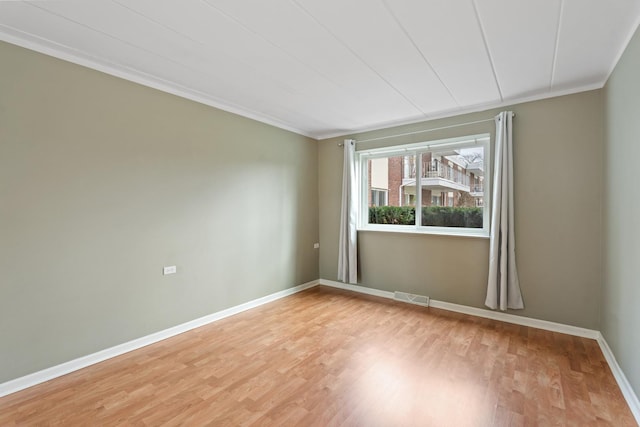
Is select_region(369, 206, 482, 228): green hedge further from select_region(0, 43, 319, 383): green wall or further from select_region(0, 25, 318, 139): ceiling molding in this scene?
select_region(0, 25, 318, 139): ceiling molding

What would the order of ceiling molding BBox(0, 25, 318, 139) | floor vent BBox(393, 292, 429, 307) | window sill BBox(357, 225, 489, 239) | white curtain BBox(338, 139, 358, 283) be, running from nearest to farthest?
1. ceiling molding BBox(0, 25, 318, 139)
2. window sill BBox(357, 225, 489, 239)
3. floor vent BBox(393, 292, 429, 307)
4. white curtain BBox(338, 139, 358, 283)

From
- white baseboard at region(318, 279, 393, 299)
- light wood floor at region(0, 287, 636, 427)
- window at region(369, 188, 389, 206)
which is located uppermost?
window at region(369, 188, 389, 206)

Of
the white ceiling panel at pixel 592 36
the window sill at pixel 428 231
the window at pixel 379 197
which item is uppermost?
the white ceiling panel at pixel 592 36

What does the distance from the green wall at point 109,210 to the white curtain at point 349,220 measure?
1.27m

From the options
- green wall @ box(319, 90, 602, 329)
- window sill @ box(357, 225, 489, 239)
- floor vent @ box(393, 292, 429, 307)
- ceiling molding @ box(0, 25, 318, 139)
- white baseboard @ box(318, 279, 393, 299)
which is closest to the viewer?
ceiling molding @ box(0, 25, 318, 139)

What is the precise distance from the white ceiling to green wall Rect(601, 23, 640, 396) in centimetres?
27

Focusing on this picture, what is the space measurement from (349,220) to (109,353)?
3103mm

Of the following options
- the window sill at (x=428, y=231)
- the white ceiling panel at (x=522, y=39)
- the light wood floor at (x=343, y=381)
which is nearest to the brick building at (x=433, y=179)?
the window sill at (x=428, y=231)

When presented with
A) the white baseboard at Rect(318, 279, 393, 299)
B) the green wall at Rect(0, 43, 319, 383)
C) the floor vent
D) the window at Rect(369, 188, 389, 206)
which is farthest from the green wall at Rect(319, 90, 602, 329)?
the green wall at Rect(0, 43, 319, 383)

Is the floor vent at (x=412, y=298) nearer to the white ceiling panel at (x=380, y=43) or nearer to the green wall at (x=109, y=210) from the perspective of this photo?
the green wall at (x=109, y=210)

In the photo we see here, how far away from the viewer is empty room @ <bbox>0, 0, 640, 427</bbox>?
190 cm

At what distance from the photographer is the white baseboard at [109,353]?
209 cm

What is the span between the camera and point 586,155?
9.47 ft

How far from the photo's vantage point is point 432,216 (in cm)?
399
